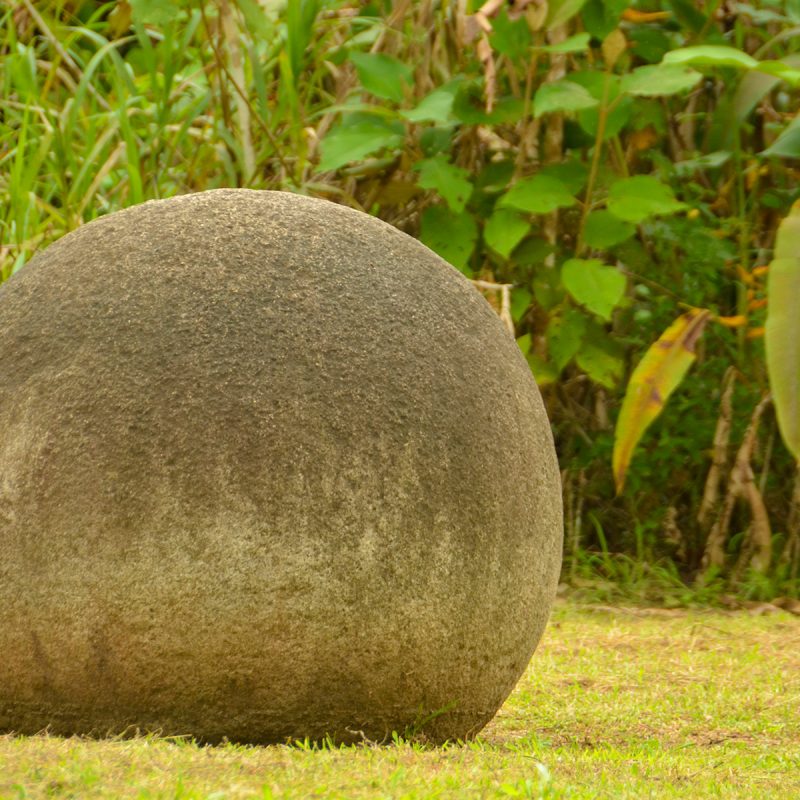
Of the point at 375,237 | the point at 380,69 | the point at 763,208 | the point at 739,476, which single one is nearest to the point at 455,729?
the point at 375,237

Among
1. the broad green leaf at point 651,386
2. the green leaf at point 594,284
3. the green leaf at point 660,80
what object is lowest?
the broad green leaf at point 651,386

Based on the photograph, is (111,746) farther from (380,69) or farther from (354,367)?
(380,69)

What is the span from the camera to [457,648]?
290cm

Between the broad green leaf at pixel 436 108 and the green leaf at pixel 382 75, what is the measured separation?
111 millimetres

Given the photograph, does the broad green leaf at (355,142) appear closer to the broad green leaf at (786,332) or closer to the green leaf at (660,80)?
the green leaf at (660,80)

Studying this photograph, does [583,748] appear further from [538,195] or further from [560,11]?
[560,11]

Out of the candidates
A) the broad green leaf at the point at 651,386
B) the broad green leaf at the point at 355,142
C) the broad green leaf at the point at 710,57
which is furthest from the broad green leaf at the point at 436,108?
the broad green leaf at the point at 651,386

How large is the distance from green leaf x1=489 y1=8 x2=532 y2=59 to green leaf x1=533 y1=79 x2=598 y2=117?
0.82 ft

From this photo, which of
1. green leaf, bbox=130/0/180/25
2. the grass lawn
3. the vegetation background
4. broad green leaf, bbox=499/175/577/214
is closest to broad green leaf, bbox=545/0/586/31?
the vegetation background

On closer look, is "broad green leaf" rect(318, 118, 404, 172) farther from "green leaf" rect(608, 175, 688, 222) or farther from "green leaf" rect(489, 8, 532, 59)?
"green leaf" rect(608, 175, 688, 222)

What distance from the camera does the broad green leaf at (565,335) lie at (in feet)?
19.1

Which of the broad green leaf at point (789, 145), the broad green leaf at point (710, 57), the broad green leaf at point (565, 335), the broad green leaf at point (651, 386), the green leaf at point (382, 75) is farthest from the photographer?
the broad green leaf at point (565, 335)

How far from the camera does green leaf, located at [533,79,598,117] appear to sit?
5.44 m

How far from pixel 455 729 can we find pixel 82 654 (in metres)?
0.85
